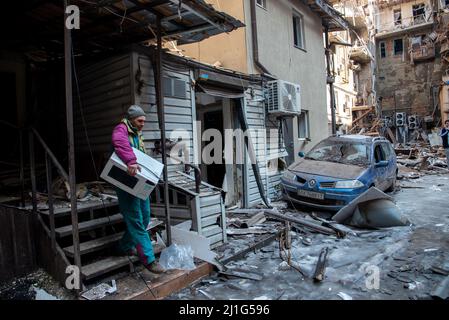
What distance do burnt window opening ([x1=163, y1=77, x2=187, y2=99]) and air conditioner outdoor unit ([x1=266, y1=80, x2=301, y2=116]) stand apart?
348 cm

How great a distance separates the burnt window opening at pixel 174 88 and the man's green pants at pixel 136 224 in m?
3.06

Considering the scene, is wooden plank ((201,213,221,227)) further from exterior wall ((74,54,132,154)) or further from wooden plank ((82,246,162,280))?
exterior wall ((74,54,132,154))

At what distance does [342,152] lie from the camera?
351 inches

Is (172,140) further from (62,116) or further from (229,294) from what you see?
(229,294)

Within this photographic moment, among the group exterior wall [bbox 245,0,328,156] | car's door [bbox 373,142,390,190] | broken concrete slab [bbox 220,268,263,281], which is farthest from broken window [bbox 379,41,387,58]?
broken concrete slab [bbox 220,268,263,281]

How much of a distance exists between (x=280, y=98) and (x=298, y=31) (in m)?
4.25

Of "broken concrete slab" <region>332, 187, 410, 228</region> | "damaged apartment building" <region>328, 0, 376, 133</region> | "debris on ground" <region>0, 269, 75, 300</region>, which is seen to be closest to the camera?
"debris on ground" <region>0, 269, 75, 300</region>

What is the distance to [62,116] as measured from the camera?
23.8 feet

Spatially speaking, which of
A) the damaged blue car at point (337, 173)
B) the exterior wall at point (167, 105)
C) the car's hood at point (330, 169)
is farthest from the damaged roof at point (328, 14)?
the exterior wall at point (167, 105)

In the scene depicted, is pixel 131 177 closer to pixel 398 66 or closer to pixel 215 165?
pixel 215 165

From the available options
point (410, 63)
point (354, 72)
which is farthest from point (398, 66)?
point (354, 72)

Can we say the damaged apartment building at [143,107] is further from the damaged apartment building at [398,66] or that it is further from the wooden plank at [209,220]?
the damaged apartment building at [398,66]

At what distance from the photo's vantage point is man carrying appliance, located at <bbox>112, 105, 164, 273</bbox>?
12.5ft

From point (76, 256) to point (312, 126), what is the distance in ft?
34.6
